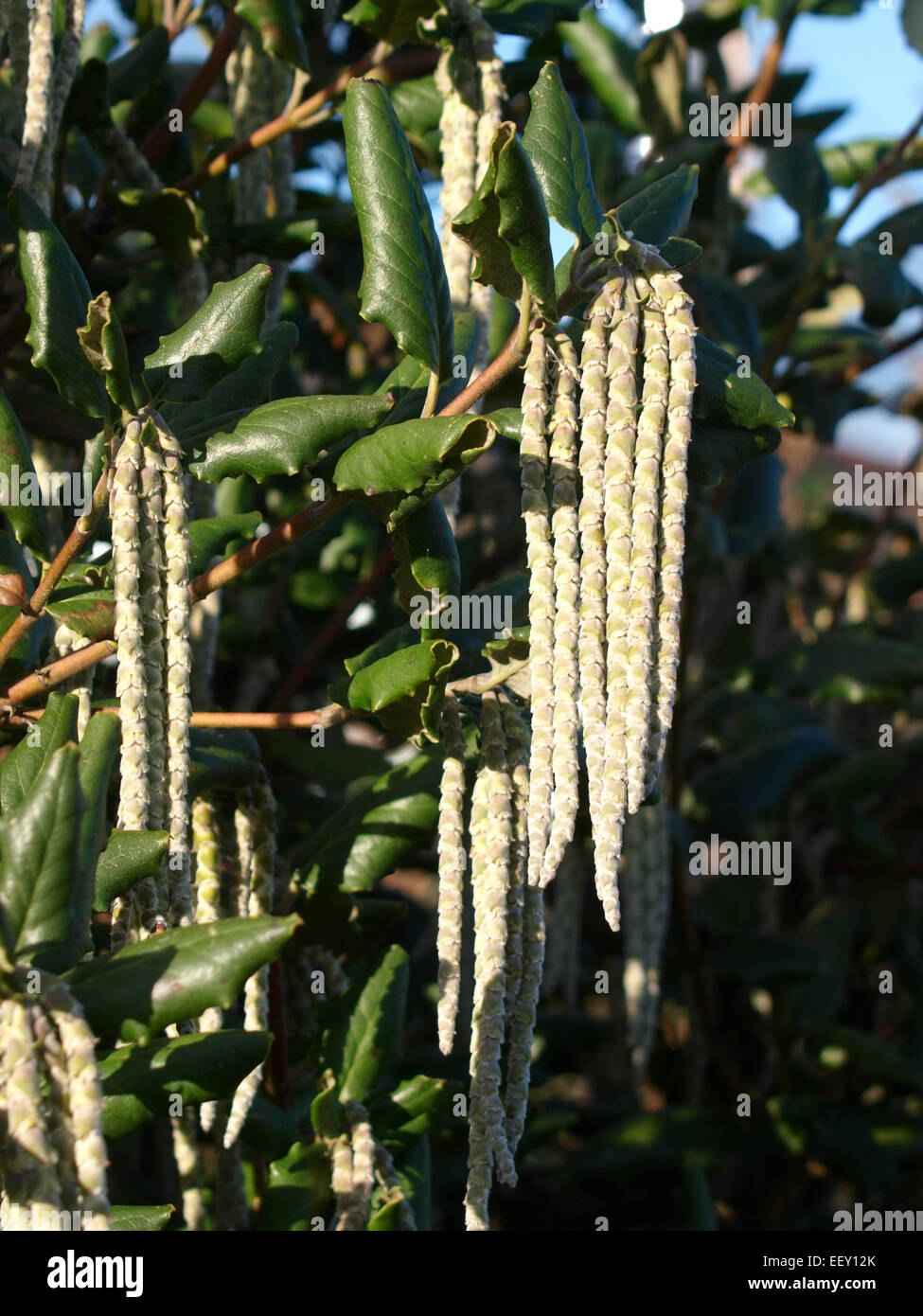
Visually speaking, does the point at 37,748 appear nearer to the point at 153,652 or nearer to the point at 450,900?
the point at 153,652

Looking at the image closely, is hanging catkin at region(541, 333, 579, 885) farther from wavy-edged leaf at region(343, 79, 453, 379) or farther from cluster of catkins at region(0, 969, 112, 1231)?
cluster of catkins at region(0, 969, 112, 1231)

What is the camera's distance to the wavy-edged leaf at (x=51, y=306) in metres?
1.33

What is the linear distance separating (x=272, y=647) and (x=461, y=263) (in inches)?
49.8

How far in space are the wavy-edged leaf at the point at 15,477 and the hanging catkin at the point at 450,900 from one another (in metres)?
0.55

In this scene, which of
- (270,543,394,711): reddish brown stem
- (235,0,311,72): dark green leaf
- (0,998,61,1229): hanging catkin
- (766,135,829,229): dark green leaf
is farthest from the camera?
(766,135,829,229): dark green leaf

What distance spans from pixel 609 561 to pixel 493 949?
1.35ft

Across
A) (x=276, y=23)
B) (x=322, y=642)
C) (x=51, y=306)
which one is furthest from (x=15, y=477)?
(x=322, y=642)

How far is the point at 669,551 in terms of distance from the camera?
1.18m

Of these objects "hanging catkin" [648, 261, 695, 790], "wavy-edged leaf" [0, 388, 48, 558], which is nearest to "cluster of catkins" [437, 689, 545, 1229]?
"hanging catkin" [648, 261, 695, 790]

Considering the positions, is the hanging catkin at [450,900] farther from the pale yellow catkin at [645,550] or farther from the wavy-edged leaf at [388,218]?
the wavy-edged leaf at [388,218]

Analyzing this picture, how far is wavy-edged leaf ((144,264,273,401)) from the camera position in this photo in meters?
1.40

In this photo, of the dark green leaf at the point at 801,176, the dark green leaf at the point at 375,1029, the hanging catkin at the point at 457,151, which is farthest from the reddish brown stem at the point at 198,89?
the dark green leaf at the point at 375,1029
